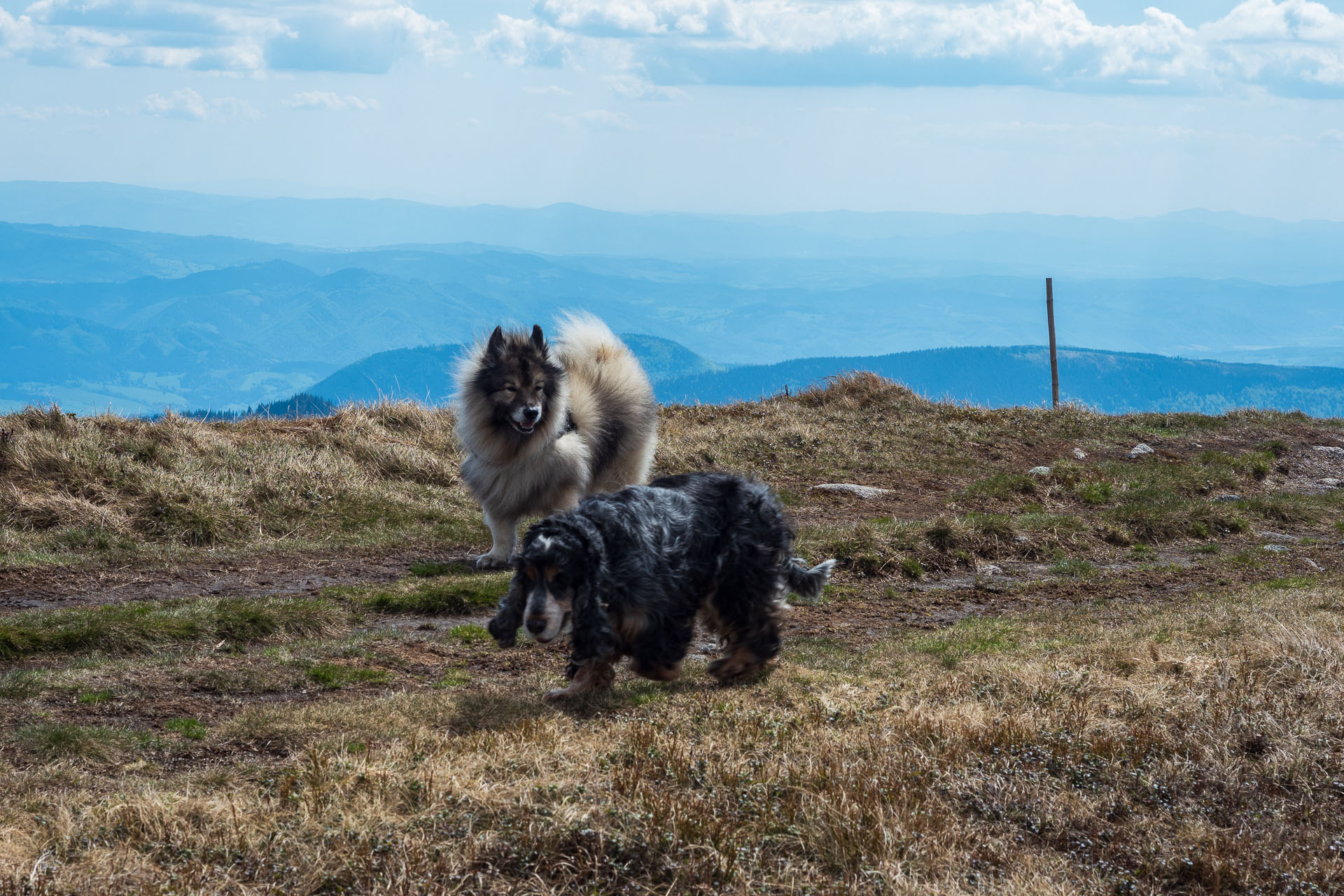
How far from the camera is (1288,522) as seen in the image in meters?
16.3

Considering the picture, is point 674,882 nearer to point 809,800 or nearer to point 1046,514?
point 809,800

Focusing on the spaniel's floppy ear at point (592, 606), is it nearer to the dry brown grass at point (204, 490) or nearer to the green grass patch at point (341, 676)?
the green grass patch at point (341, 676)

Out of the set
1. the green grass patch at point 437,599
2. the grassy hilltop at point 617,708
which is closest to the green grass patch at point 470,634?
the grassy hilltop at point 617,708

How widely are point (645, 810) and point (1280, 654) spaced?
15.7ft

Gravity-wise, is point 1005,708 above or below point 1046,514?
above

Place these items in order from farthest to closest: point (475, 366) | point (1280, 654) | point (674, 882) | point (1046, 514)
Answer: point (1046, 514)
point (475, 366)
point (1280, 654)
point (674, 882)

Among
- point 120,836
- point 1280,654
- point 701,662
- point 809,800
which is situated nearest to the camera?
point 120,836

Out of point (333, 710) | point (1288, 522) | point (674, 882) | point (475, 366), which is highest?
point (475, 366)

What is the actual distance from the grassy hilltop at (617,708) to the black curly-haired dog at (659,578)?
1.10ft

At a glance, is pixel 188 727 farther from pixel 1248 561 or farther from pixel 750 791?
pixel 1248 561

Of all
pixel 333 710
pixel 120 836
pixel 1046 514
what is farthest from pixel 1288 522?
pixel 120 836

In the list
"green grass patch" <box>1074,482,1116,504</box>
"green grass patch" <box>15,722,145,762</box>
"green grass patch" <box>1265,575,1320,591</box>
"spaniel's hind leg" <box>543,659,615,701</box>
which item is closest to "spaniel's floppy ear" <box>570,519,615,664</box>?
"spaniel's hind leg" <box>543,659,615,701</box>

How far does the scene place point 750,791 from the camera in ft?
16.6

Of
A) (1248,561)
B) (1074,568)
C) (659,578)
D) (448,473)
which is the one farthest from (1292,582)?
(448,473)
